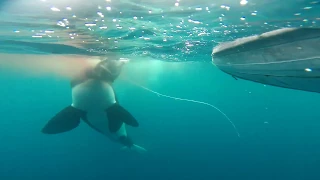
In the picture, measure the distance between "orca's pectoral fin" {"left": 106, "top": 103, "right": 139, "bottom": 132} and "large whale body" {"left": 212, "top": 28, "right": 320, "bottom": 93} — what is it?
7181 millimetres

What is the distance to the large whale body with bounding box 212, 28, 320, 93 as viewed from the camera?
4273mm

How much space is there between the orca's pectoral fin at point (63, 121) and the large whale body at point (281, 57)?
9.34m

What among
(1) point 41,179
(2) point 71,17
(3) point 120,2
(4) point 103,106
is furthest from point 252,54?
(1) point 41,179

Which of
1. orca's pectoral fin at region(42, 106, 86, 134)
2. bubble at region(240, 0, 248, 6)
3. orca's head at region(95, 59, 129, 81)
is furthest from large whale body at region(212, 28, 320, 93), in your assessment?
orca's head at region(95, 59, 129, 81)

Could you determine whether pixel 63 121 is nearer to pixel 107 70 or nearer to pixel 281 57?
pixel 107 70

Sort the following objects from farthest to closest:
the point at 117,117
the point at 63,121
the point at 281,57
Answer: the point at 117,117 → the point at 63,121 → the point at 281,57

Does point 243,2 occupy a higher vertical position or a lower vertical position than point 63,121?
higher

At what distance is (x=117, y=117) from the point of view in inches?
508

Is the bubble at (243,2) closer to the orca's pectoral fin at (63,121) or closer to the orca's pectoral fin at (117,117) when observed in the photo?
the orca's pectoral fin at (117,117)

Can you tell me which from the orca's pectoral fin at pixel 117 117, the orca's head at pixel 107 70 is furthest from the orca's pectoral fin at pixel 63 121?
the orca's head at pixel 107 70

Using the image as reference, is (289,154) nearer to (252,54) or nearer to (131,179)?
(131,179)

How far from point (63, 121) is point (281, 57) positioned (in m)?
11.1

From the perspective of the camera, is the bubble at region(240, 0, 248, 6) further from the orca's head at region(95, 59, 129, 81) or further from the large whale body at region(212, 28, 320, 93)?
the orca's head at region(95, 59, 129, 81)

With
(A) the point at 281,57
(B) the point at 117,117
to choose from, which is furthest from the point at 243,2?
(B) the point at 117,117
